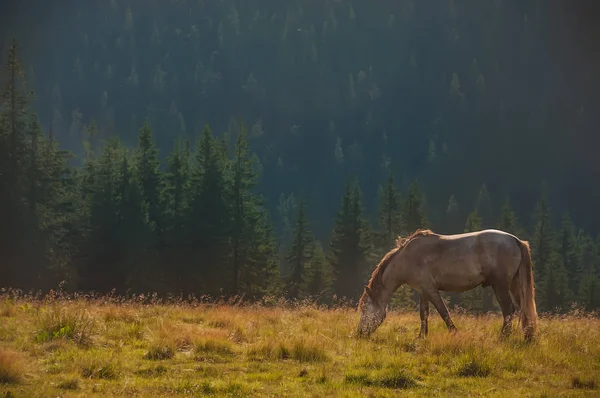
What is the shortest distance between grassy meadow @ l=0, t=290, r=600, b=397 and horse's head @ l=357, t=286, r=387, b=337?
0.36 m

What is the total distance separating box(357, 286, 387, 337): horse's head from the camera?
12.2 metres

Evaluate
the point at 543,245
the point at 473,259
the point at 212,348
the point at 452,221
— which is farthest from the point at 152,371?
the point at 452,221

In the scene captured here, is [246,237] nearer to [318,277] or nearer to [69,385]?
[318,277]

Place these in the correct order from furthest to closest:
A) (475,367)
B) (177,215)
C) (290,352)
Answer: (177,215)
(290,352)
(475,367)

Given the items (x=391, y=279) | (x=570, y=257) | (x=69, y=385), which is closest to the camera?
(x=69, y=385)

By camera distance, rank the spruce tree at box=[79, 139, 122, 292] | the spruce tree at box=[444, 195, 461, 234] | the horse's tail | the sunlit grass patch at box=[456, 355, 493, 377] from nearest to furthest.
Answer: the sunlit grass patch at box=[456, 355, 493, 377] → the horse's tail → the spruce tree at box=[79, 139, 122, 292] → the spruce tree at box=[444, 195, 461, 234]

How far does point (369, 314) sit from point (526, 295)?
3.46m

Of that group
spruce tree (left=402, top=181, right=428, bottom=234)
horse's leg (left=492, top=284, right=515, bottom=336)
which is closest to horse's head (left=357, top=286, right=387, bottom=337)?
horse's leg (left=492, top=284, right=515, bottom=336)

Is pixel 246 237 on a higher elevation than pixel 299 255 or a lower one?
higher

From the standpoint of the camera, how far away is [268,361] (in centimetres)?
938

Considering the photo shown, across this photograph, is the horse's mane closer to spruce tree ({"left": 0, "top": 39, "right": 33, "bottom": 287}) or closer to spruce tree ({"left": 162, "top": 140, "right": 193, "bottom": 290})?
spruce tree ({"left": 162, "top": 140, "right": 193, "bottom": 290})

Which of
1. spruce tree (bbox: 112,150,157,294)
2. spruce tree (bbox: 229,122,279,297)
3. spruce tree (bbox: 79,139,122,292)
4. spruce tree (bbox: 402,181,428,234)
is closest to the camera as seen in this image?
spruce tree (bbox: 79,139,122,292)

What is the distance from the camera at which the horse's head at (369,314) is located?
12.2 metres

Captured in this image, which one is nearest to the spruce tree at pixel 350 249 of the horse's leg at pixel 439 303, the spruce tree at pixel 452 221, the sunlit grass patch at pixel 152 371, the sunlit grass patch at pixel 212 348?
the horse's leg at pixel 439 303
